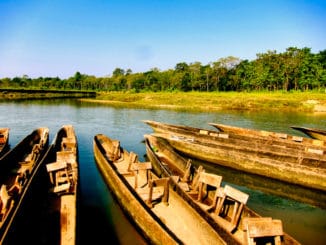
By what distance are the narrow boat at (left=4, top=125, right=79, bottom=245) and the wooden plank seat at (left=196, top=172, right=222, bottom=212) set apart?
4.64 meters

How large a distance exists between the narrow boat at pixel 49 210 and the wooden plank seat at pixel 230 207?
4.81 meters

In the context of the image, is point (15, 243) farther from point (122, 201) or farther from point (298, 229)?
point (298, 229)

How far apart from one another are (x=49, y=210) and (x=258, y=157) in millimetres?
12089

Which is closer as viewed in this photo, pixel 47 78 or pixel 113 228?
pixel 113 228

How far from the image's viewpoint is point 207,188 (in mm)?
11367

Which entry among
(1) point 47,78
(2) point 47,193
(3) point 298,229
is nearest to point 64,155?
(2) point 47,193

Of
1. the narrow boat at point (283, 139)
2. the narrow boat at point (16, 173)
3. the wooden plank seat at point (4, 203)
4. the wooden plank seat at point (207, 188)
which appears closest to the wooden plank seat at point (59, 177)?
the narrow boat at point (16, 173)

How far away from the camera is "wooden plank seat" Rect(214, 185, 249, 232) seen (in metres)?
8.79

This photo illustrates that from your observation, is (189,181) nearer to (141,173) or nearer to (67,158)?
(141,173)

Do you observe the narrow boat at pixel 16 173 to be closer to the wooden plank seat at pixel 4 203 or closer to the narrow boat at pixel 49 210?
the wooden plank seat at pixel 4 203

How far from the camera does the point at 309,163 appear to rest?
14961 mm

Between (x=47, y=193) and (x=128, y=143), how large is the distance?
13.7 metres

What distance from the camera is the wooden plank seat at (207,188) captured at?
392 inches

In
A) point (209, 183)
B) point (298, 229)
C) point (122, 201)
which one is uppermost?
point (209, 183)
